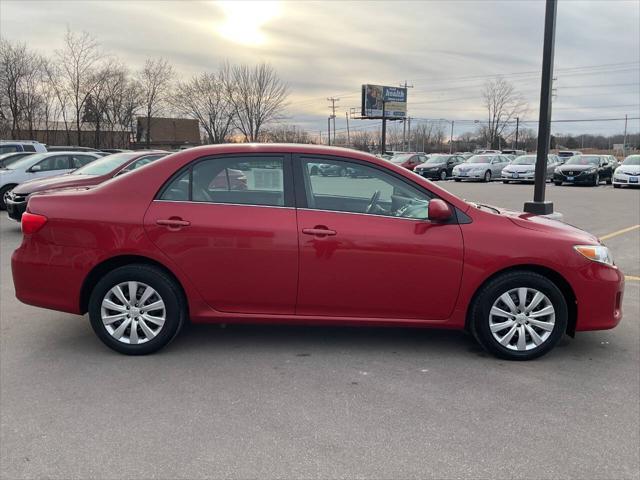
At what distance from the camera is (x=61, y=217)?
4.06 metres

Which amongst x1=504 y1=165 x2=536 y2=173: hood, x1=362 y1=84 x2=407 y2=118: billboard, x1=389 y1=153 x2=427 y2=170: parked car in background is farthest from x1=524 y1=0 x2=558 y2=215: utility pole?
x1=362 y1=84 x2=407 y2=118: billboard

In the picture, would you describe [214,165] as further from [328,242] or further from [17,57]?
[17,57]

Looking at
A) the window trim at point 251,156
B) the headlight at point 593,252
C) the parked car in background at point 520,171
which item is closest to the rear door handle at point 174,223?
the window trim at point 251,156

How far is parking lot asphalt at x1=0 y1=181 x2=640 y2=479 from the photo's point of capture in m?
2.71

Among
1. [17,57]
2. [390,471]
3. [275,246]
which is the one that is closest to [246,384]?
[275,246]

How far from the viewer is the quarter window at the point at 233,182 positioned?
13.3 feet

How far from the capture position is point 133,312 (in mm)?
4043

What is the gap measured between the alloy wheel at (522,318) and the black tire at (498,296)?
3cm

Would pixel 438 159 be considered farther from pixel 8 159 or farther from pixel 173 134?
pixel 173 134

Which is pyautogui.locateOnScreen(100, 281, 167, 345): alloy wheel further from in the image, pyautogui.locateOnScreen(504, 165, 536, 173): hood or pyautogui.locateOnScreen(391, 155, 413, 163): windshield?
pyautogui.locateOnScreen(391, 155, 413, 163): windshield

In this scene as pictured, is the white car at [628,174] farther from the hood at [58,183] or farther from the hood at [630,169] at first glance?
the hood at [58,183]

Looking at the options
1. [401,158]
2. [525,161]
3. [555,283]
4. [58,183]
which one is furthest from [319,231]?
[401,158]

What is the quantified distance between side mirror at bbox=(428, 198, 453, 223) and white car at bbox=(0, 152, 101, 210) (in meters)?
11.9

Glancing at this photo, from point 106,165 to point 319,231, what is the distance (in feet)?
27.0
